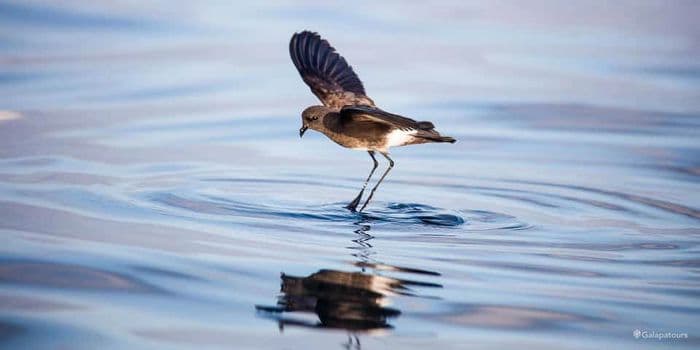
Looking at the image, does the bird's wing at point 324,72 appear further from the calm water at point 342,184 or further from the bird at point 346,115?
the calm water at point 342,184

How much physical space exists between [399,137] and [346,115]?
1.64ft

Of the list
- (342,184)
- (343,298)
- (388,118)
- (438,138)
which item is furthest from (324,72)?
(343,298)

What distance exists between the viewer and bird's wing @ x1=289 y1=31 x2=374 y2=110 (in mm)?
9031

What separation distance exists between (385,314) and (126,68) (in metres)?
8.86

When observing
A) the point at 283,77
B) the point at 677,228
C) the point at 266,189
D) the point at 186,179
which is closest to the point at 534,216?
the point at 677,228

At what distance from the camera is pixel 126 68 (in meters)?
13.7

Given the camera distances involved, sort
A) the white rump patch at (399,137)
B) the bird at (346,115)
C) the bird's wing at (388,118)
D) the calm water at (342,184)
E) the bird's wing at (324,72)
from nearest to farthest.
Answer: the calm water at (342,184)
the bird's wing at (388,118)
the bird at (346,115)
the white rump patch at (399,137)
the bird's wing at (324,72)

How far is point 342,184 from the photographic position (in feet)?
29.9

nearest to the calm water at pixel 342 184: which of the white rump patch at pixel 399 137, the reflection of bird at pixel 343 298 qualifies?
the reflection of bird at pixel 343 298

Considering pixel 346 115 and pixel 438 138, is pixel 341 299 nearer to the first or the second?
pixel 438 138

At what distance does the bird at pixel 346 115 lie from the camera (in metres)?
7.77

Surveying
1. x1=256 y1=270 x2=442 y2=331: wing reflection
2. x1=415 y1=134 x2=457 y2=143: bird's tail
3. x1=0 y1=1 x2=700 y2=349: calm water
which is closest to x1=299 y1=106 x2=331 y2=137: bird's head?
x1=0 y1=1 x2=700 y2=349: calm water

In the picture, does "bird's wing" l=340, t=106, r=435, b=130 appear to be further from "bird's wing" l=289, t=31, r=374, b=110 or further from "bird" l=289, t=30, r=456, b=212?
"bird's wing" l=289, t=31, r=374, b=110

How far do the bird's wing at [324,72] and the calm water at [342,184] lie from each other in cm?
69
